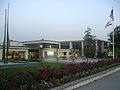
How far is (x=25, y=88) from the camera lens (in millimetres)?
8414

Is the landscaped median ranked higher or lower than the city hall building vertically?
lower

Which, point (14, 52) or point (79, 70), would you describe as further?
point (14, 52)

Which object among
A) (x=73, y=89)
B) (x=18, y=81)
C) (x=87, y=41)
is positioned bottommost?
(x=73, y=89)

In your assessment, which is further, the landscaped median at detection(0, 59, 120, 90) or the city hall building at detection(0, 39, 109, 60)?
the city hall building at detection(0, 39, 109, 60)

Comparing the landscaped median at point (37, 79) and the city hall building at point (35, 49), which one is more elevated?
the city hall building at point (35, 49)

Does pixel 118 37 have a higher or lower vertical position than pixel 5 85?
higher

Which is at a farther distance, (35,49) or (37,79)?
(35,49)

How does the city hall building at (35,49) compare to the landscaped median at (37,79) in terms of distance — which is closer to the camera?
the landscaped median at (37,79)

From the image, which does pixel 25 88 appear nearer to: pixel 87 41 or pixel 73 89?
pixel 73 89

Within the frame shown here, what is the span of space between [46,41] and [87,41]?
31885 mm

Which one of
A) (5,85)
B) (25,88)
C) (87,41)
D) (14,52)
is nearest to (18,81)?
(25,88)

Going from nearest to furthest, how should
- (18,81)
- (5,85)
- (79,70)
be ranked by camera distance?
1. (5,85)
2. (18,81)
3. (79,70)

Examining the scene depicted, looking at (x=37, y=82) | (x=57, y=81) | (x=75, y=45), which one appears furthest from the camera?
(x=75, y=45)

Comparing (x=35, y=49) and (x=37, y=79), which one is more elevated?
(x=35, y=49)
